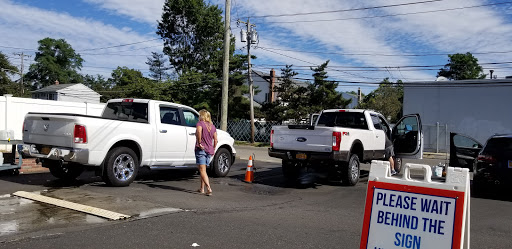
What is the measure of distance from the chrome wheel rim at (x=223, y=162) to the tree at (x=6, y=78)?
54925mm

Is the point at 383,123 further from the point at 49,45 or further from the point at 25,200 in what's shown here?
the point at 49,45

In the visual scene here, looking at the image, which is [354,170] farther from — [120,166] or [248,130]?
[248,130]

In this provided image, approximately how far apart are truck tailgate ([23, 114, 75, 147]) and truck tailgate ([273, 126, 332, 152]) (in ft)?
15.9

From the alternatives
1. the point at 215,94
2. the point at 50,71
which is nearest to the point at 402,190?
the point at 215,94

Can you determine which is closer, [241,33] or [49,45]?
[241,33]

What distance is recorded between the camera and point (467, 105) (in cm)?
2625

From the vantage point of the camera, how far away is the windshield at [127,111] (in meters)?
9.49

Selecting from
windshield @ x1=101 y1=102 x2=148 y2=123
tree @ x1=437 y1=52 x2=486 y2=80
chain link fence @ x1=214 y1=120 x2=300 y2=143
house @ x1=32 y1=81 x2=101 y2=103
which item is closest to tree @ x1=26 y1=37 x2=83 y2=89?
house @ x1=32 y1=81 x2=101 y2=103

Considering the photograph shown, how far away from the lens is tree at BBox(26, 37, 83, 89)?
85750mm

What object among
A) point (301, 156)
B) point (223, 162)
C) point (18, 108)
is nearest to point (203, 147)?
point (301, 156)

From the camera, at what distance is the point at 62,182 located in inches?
364

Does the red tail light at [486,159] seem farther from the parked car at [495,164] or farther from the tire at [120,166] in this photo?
the tire at [120,166]

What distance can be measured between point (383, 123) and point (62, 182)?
8.68 meters

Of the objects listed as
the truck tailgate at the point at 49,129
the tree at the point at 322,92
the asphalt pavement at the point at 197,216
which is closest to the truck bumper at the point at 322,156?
the asphalt pavement at the point at 197,216
